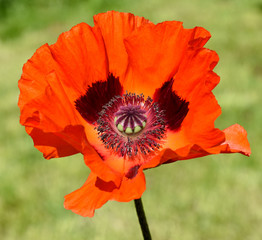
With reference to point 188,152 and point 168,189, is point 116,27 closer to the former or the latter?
point 188,152

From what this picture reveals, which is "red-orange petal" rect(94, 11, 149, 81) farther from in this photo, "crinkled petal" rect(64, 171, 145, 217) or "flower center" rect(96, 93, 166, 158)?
"crinkled petal" rect(64, 171, 145, 217)

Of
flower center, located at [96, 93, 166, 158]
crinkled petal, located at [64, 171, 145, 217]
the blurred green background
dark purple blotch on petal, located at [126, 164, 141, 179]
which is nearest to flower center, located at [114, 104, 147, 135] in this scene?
flower center, located at [96, 93, 166, 158]

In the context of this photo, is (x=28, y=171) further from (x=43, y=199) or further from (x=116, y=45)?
(x=116, y=45)

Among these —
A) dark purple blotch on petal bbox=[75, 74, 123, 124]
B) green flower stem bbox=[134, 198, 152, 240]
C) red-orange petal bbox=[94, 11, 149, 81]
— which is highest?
red-orange petal bbox=[94, 11, 149, 81]

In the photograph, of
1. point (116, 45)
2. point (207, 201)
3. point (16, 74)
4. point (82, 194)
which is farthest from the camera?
point (16, 74)

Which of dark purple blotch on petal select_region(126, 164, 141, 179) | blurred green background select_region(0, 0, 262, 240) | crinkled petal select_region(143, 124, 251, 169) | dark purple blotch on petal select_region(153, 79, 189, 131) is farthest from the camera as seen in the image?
blurred green background select_region(0, 0, 262, 240)

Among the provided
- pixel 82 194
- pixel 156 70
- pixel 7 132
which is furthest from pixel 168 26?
pixel 7 132

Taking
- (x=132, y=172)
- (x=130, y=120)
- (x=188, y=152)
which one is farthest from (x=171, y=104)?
(x=188, y=152)

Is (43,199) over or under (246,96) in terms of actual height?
under
